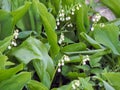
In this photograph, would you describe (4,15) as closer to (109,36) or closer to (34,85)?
(34,85)

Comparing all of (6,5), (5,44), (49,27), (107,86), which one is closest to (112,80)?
(107,86)

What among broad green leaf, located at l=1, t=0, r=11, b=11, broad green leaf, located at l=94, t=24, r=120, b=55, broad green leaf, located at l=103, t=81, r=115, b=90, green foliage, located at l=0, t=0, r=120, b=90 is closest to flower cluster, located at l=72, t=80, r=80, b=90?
green foliage, located at l=0, t=0, r=120, b=90

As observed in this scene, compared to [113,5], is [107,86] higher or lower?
lower

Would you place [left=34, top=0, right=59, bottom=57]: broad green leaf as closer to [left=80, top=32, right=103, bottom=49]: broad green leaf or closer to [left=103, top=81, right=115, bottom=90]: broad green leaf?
[left=80, top=32, right=103, bottom=49]: broad green leaf

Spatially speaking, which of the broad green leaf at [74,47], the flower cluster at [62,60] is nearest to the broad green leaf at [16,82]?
the flower cluster at [62,60]

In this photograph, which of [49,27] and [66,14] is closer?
[49,27]
